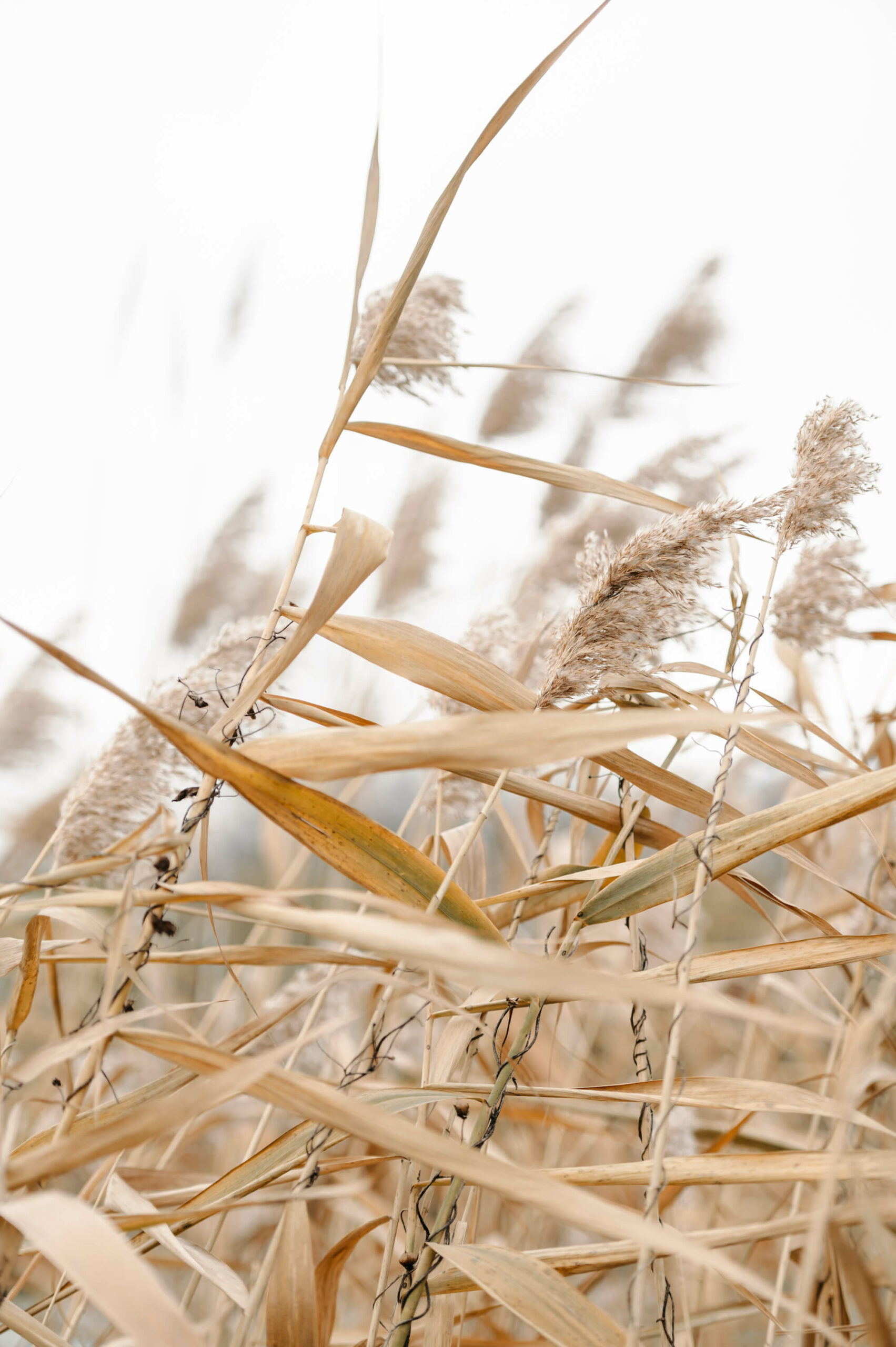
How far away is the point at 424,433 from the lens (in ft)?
1.68

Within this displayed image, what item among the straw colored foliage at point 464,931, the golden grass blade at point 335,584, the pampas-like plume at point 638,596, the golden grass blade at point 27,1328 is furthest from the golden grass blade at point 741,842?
the golden grass blade at point 27,1328

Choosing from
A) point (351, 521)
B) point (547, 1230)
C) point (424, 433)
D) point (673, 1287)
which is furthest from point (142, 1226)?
point (547, 1230)

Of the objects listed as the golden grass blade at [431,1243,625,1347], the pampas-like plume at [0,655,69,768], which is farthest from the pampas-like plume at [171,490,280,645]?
the golden grass blade at [431,1243,625,1347]

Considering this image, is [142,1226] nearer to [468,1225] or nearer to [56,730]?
[468,1225]

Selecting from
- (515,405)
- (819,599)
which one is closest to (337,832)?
(819,599)

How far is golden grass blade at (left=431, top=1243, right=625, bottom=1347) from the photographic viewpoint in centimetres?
35

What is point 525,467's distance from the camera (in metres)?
0.50

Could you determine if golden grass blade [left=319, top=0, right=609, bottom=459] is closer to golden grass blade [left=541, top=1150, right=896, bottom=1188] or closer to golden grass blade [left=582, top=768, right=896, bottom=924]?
golden grass blade [left=582, top=768, right=896, bottom=924]

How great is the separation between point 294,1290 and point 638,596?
0.42 metres

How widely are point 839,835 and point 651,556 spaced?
87cm

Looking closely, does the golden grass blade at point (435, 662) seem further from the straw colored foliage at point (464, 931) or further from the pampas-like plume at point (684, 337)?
the pampas-like plume at point (684, 337)

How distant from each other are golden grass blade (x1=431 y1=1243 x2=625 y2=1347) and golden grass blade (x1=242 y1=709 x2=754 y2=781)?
25cm

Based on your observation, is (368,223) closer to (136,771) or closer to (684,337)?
(136,771)

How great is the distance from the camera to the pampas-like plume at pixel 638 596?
0.45 m
